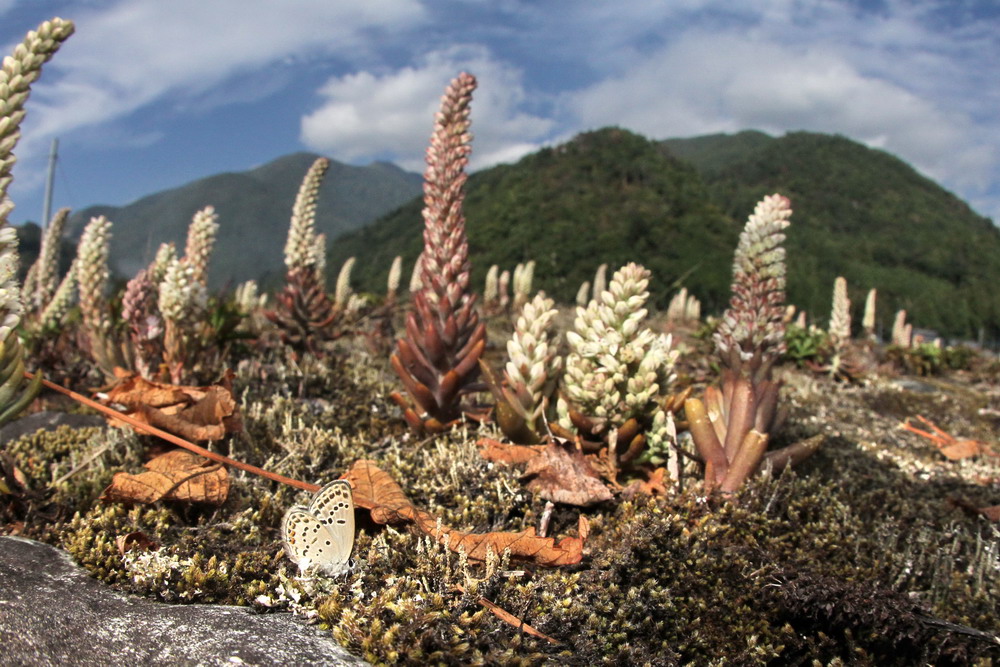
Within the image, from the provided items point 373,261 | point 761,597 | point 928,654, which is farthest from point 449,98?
point 373,261

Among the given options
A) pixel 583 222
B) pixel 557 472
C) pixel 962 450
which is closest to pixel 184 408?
pixel 557 472

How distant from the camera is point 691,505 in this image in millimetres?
2588

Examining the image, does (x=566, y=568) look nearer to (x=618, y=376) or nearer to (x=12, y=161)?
(x=618, y=376)

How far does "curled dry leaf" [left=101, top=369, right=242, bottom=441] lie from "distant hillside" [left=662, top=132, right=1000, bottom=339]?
7297 cm

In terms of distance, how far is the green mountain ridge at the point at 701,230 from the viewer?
71.6m

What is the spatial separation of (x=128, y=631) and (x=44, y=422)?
93.0 inches

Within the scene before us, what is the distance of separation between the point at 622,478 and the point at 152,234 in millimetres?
4764

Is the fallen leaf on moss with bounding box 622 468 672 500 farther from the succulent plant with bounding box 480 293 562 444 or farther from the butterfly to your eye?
the butterfly

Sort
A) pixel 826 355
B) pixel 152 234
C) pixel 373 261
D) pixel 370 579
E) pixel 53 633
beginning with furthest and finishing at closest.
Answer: pixel 373 261 < pixel 826 355 < pixel 152 234 < pixel 370 579 < pixel 53 633

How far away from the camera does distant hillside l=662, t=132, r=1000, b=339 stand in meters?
71.8

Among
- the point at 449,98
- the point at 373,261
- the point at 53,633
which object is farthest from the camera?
the point at 373,261

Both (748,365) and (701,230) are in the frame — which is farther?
(701,230)

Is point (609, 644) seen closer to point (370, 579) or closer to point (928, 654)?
point (370, 579)

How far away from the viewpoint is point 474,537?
2238 millimetres
